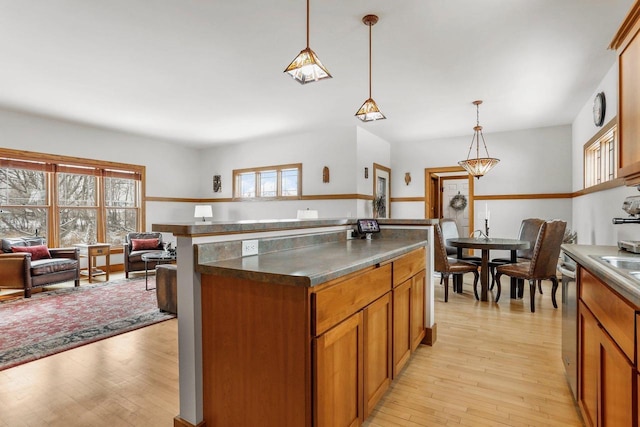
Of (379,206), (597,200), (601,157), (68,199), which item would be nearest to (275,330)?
(597,200)

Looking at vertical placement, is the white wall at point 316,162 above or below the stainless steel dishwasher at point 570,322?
above

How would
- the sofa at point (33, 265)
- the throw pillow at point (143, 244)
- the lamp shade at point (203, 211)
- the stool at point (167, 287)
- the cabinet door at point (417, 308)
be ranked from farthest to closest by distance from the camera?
the lamp shade at point (203, 211) → the throw pillow at point (143, 244) → the sofa at point (33, 265) → the stool at point (167, 287) → the cabinet door at point (417, 308)

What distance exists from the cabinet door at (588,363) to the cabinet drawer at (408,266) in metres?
0.94

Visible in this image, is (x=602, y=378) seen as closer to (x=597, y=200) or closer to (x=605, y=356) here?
(x=605, y=356)

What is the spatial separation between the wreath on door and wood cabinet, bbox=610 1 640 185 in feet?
20.4

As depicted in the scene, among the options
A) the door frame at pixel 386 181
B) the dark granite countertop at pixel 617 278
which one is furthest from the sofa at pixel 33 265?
the dark granite countertop at pixel 617 278

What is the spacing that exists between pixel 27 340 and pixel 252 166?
5.01m

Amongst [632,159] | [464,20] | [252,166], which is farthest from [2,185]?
[632,159]

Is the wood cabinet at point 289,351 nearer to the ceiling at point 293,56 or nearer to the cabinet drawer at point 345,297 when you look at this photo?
the cabinet drawer at point 345,297

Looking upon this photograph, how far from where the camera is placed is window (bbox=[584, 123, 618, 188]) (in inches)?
143

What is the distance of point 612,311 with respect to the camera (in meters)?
1.22

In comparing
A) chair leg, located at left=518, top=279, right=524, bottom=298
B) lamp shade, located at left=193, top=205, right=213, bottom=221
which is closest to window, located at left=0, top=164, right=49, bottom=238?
lamp shade, located at left=193, top=205, right=213, bottom=221

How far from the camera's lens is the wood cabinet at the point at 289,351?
4.21 ft

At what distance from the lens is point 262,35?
2953 millimetres
